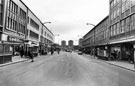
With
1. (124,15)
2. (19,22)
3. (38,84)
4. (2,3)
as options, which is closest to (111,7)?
(124,15)

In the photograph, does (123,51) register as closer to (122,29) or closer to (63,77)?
(122,29)

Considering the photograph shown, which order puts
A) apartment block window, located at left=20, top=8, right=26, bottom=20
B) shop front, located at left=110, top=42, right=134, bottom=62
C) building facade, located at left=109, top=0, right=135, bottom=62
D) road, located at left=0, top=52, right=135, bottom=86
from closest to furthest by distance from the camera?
1. road, located at left=0, top=52, right=135, bottom=86
2. building facade, located at left=109, top=0, right=135, bottom=62
3. shop front, located at left=110, top=42, right=134, bottom=62
4. apartment block window, located at left=20, top=8, right=26, bottom=20

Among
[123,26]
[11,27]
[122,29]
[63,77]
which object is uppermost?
[123,26]

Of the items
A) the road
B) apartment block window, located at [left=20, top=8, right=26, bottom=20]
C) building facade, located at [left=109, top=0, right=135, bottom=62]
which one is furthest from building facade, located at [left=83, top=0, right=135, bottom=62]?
apartment block window, located at [left=20, top=8, right=26, bottom=20]

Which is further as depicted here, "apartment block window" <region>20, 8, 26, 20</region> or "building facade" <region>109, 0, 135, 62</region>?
"apartment block window" <region>20, 8, 26, 20</region>

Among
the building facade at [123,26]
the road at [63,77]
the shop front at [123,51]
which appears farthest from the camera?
the shop front at [123,51]

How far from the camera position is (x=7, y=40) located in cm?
2880

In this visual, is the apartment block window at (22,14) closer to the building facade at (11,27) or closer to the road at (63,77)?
the building facade at (11,27)

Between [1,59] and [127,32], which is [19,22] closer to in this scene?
[1,59]

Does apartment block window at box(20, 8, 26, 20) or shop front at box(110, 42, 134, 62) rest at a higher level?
apartment block window at box(20, 8, 26, 20)

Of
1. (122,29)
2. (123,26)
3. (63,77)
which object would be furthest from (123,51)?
(63,77)

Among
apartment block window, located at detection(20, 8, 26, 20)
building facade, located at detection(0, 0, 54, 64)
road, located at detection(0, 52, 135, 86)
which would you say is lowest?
road, located at detection(0, 52, 135, 86)

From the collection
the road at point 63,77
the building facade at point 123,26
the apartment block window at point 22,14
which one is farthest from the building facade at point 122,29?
the apartment block window at point 22,14

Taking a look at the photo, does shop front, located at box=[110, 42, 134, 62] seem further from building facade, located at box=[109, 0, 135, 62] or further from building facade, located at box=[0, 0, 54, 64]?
building facade, located at box=[0, 0, 54, 64]
